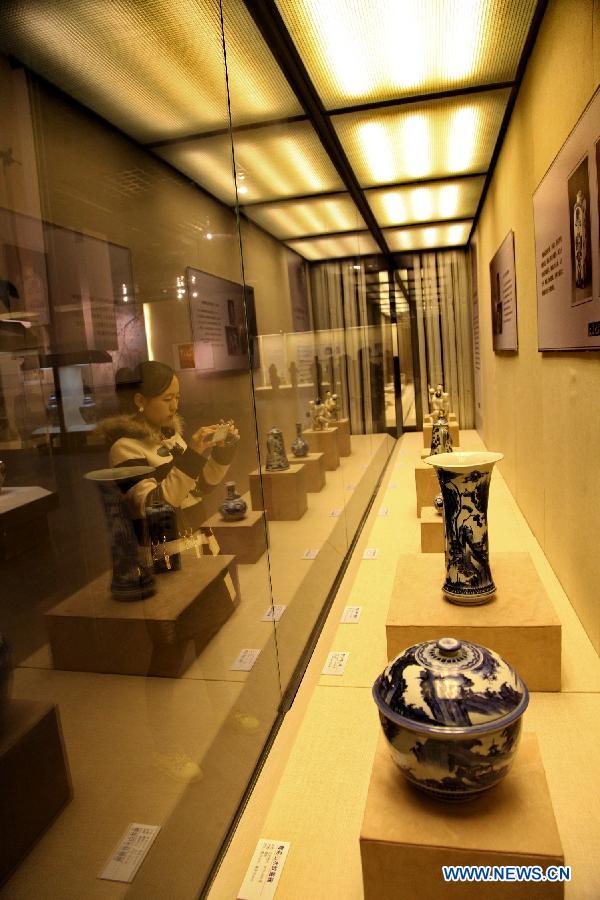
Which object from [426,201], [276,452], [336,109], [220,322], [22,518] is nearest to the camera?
[22,518]

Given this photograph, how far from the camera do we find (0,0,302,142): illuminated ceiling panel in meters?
1.09

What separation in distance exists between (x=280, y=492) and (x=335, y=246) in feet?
8.87

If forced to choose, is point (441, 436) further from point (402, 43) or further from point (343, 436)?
point (402, 43)

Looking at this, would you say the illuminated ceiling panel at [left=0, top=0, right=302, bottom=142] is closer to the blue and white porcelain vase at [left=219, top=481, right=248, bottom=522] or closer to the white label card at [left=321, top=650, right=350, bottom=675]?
the blue and white porcelain vase at [left=219, top=481, right=248, bottom=522]

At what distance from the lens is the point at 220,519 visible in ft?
5.63

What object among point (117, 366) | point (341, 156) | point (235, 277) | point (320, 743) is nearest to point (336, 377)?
point (341, 156)

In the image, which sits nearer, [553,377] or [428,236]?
[553,377]

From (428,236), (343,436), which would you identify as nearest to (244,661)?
(343,436)

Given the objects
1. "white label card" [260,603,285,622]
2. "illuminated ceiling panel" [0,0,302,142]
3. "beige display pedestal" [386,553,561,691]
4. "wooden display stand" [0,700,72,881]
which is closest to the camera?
"wooden display stand" [0,700,72,881]

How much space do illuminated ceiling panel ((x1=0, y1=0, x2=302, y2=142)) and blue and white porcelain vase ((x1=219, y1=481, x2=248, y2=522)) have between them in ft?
2.94

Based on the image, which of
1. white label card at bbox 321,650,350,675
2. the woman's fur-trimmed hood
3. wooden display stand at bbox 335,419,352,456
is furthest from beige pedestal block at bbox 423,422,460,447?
the woman's fur-trimmed hood

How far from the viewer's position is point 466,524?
2.09 metres

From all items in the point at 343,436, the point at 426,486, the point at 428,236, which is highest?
the point at 428,236

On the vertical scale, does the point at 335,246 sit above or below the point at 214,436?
above
